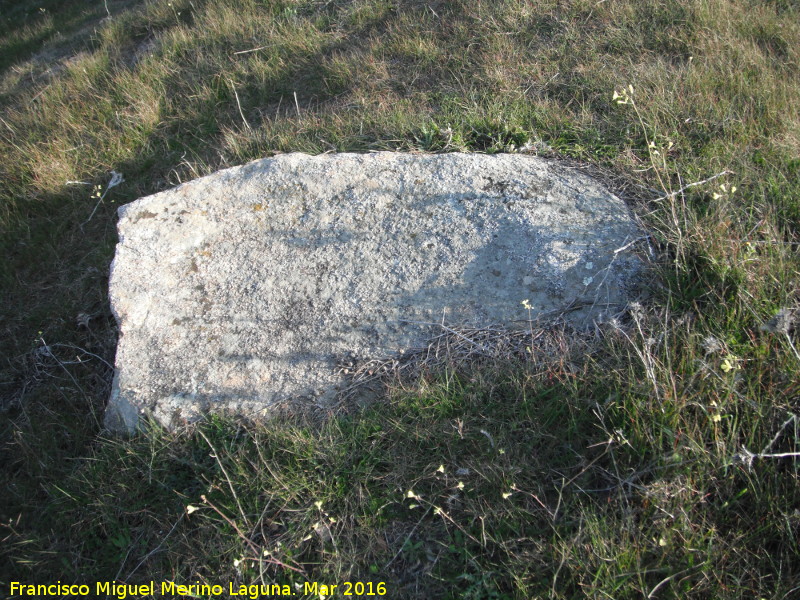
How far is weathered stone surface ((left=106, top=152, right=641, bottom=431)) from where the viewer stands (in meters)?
2.73

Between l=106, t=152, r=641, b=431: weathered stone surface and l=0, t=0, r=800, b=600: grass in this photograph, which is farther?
l=106, t=152, r=641, b=431: weathered stone surface

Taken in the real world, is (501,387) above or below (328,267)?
below

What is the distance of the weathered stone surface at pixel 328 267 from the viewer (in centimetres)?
273

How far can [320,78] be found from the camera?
473 cm

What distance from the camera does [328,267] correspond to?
119 inches

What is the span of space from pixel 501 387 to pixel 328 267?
1.16 meters

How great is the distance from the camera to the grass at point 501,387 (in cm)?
203

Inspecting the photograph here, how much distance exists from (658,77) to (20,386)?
4.59m

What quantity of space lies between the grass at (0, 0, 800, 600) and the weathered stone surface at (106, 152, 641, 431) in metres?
0.24

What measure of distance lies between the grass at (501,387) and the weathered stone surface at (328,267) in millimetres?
240

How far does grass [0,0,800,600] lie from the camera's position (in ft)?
6.64

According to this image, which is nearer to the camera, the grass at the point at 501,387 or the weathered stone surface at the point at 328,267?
the grass at the point at 501,387

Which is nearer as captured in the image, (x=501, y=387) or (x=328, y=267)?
(x=501, y=387)

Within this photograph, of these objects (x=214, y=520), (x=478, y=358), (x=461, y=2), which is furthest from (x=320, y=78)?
(x=214, y=520)
